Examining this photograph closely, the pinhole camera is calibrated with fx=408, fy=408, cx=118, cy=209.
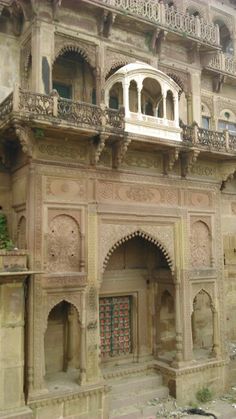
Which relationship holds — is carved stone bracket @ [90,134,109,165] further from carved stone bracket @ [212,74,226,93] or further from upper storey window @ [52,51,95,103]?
carved stone bracket @ [212,74,226,93]

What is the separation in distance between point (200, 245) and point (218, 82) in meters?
5.52

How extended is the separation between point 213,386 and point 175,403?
131 centimetres

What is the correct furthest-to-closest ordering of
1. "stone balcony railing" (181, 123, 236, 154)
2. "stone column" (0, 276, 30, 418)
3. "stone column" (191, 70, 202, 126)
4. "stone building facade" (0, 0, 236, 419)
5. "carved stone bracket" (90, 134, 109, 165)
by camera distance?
"stone column" (191, 70, 202, 126) < "stone balcony railing" (181, 123, 236, 154) < "carved stone bracket" (90, 134, 109, 165) < "stone building facade" (0, 0, 236, 419) < "stone column" (0, 276, 30, 418)

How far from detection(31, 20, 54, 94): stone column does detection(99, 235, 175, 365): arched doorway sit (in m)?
4.55

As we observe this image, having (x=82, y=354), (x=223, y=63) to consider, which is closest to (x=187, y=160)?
(x=223, y=63)

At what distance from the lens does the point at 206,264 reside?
10875 mm

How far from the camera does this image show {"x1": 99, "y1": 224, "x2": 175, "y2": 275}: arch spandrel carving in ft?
29.8

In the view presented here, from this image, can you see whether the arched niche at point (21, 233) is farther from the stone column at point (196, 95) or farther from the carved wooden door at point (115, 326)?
the stone column at point (196, 95)

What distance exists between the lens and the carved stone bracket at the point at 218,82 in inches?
508

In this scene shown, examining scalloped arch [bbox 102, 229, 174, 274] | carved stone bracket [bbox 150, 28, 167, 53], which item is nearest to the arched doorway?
scalloped arch [bbox 102, 229, 174, 274]

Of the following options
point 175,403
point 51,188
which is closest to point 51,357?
point 175,403

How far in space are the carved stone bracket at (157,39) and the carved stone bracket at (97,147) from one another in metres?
3.79

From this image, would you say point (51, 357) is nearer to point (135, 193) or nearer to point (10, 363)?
point (10, 363)

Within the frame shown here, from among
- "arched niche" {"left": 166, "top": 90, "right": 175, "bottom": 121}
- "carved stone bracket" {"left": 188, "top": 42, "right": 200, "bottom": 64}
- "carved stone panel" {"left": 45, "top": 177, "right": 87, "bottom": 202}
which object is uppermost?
"carved stone bracket" {"left": 188, "top": 42, "right": 200, "bottom": 64}
